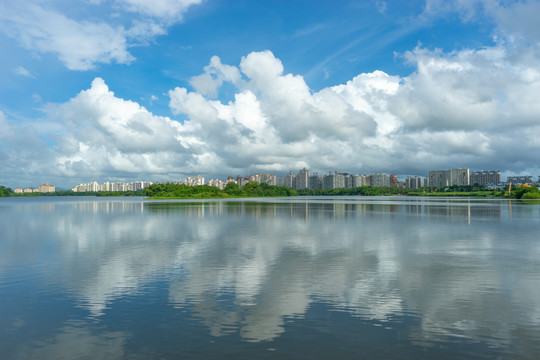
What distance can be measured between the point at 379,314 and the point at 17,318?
9.95 metres

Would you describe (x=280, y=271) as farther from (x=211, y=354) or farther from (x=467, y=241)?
(x=467, y=241)

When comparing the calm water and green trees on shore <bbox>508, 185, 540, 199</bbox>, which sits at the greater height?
the calm water

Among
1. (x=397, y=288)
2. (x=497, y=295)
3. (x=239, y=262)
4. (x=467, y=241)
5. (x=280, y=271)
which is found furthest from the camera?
(x=467, y=241)

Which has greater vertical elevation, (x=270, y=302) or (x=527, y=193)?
(x=270, y=302)

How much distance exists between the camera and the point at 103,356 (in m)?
7.92

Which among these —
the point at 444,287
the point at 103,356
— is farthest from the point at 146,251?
the point at 444,287

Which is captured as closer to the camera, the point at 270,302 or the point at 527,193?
the point at 270,302

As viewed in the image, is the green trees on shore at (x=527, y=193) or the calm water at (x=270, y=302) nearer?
the calm water at (x=270, y=302)

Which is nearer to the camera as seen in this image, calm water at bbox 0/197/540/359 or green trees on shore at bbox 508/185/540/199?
calm water at bbox 0/197/540/359

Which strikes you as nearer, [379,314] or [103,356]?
[103,356]

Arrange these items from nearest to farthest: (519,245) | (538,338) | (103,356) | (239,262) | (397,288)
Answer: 1. (103,356)
2. (538,338)
3. (397,288)
4. (239,262)
5. (519,245)

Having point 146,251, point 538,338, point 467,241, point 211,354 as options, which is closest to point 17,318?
point 211,354

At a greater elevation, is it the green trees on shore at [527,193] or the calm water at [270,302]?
the calm water at [270,302]

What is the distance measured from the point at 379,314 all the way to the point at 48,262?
15933mm
